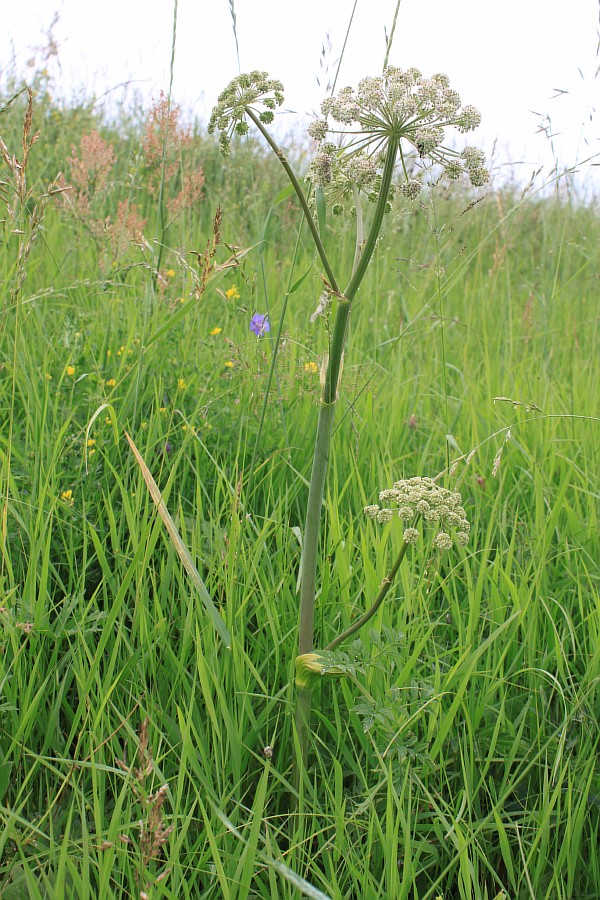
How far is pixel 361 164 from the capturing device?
3.46ft

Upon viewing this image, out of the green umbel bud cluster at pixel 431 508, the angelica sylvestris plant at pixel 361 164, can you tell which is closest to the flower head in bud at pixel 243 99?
the angelica sylvestris plant at pixel 361 164

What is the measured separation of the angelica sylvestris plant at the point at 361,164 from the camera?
1.00 meters

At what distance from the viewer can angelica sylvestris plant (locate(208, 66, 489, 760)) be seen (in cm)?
100

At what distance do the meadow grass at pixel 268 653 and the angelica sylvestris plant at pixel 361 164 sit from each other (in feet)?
0.59

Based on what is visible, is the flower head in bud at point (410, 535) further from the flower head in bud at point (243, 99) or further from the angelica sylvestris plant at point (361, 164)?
the flower head in bud at point (243, 99)

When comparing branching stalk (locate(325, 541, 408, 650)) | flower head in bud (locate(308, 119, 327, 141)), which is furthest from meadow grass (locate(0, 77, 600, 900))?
flower head in bud (locate(308, 119, 327, 141))

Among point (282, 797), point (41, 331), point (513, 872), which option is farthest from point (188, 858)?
point (41, 331)

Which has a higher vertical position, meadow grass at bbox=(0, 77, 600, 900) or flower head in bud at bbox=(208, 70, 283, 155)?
flower head in bud at bbox=(208, 70, 283, 155)

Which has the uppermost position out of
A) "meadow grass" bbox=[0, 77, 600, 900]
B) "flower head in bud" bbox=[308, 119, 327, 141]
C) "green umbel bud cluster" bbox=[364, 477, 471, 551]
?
"flower head in bud" bbox=[308, 119, 327, 141]

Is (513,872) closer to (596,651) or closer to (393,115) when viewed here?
(596,651)

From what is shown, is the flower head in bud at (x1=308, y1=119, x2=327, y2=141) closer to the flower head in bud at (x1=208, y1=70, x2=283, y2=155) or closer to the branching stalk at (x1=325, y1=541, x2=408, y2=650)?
the flower head in bud at (x1=208, y1=70, x2=283, y2=155)

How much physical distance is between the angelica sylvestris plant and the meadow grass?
0.59 feet

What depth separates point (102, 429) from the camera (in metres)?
1.95

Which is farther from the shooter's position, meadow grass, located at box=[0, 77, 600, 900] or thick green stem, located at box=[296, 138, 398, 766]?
meadow grass, located at box=[0, 77, 600, 900]
